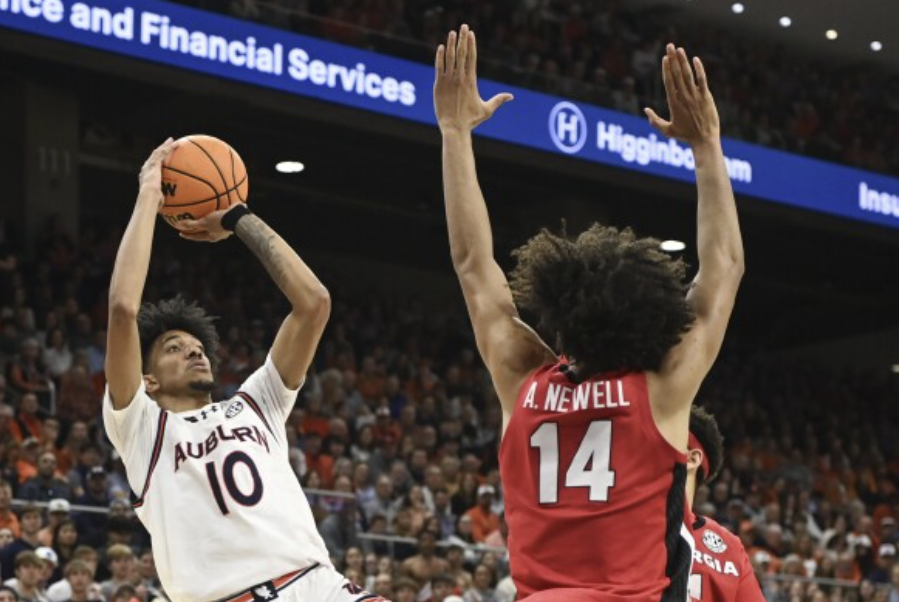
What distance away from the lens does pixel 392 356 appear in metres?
19.5

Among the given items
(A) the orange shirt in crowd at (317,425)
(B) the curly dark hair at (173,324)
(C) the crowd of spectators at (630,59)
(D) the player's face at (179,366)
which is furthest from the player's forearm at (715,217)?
(C) the crowd of spectators at (630,59)

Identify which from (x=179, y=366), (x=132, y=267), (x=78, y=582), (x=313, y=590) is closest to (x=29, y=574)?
(x=78, y=582)

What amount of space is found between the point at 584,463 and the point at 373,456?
1232 cm

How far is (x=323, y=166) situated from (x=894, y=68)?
989 centimetres

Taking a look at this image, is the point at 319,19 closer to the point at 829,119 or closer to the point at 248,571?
the point at 829,119

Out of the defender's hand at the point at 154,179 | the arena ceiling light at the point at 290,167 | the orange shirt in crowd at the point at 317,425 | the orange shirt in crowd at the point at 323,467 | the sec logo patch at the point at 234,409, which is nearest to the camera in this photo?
the defender's hand at the point at 154,179

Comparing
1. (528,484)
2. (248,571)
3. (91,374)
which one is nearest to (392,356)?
(91,374)

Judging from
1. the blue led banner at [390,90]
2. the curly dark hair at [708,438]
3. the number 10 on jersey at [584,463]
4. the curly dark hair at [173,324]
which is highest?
the blue led banner at [390,90]

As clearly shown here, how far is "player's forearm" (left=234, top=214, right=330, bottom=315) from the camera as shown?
5.54 m

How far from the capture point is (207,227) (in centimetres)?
563

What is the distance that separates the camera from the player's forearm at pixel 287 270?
5.54m

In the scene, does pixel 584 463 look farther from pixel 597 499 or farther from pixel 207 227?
pixel 207 227

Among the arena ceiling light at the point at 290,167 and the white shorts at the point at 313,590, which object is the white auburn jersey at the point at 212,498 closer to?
the white shorts at the point at 313,590

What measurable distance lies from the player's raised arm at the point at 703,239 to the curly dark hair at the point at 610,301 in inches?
1.8
